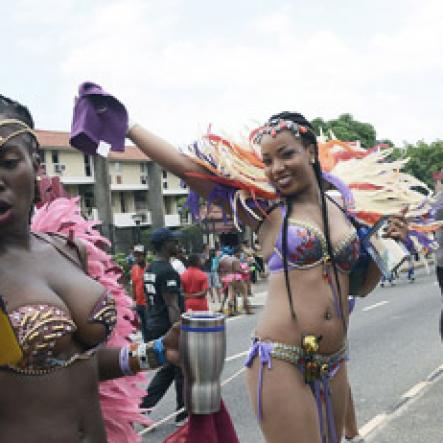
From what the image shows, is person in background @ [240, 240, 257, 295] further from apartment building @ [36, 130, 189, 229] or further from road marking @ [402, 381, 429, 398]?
apartment building @ [36, 130, 189, 229]

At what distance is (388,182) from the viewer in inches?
131

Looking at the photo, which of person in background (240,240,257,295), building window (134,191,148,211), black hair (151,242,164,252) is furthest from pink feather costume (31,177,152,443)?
building window (134,191,148,211)

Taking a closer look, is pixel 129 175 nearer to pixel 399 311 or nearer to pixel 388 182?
pixel 399 311

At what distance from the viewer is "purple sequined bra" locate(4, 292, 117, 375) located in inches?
64.6

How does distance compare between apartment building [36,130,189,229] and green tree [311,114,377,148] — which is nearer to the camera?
green tree [311,114,377,148]

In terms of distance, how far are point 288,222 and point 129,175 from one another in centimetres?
4344

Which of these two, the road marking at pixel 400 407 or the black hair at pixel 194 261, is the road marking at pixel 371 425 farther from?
the black hair at pixel 194 261

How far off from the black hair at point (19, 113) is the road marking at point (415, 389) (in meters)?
4.19

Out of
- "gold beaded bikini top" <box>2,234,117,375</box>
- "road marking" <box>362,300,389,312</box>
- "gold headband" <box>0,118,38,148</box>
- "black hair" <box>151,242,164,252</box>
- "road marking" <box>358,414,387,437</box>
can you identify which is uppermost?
"gold headband" <box>0,118,38,148</box>

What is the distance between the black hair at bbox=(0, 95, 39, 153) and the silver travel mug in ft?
2.28

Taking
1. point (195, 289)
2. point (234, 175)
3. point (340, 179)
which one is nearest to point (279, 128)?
point (234, 175)

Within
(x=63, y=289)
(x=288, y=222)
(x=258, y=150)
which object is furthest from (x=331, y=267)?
(x=63, y=289)

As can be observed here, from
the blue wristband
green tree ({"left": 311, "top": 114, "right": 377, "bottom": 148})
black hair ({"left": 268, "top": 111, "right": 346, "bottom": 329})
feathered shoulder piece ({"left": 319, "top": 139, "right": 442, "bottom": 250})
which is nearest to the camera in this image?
the blue wristband

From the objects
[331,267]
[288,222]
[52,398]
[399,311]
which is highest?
[288,222]
